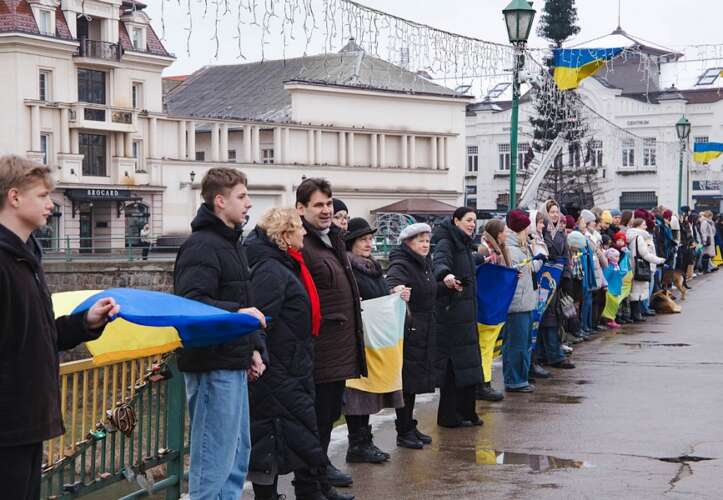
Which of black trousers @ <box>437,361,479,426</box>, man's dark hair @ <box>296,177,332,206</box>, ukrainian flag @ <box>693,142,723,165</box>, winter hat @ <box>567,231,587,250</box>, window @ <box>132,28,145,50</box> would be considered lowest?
black trousers @ <box>437,361,479,426</box>

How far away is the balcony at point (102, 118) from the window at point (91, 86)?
89cm

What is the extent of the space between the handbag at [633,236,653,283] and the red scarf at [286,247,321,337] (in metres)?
14.0

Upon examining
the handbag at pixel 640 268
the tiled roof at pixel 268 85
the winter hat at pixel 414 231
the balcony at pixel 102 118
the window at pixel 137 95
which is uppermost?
the tiled roof at pixel 268 85

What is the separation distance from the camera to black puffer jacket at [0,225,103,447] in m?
4.83

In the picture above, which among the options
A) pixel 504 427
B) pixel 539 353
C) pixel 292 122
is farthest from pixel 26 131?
pixel 504 427

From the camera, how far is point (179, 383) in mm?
7688

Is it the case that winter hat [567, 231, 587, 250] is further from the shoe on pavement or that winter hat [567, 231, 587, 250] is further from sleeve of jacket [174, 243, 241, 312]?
sleeve of jacket [174, 243, 241, 312]

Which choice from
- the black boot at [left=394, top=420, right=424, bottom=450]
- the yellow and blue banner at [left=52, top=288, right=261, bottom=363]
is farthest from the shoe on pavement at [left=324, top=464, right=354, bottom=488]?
the yellow and blue banner at [left=52, top=288, right=261, bottom=363]

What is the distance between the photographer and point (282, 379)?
24.5 feet

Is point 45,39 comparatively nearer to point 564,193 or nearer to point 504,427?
point 564,193

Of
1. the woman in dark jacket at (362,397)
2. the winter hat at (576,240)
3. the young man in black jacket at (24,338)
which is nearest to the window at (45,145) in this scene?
the winter hat at (576,240)

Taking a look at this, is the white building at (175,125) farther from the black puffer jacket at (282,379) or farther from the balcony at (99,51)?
the black puffer jacket at (282,379)

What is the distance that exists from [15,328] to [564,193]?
256ft

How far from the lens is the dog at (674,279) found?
24436mm
